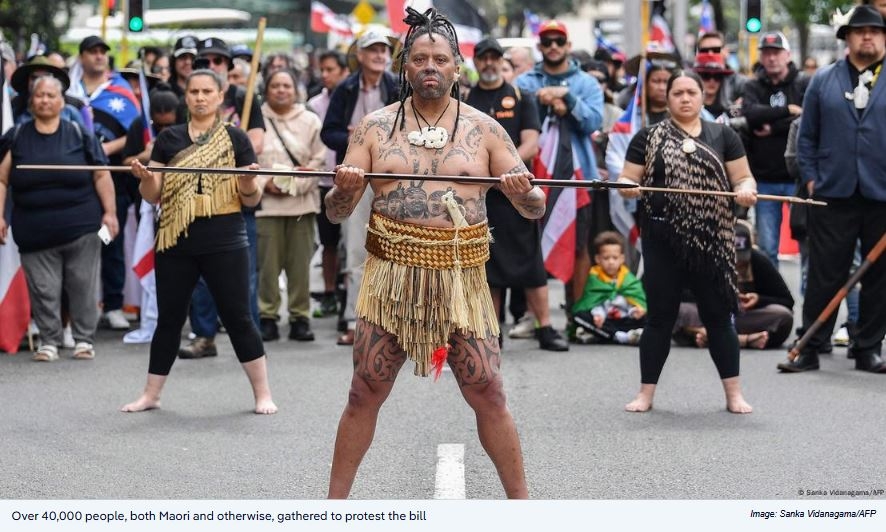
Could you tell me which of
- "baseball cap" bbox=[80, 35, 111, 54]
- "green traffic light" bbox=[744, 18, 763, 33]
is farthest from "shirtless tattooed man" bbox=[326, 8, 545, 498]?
"green traffic light" bbox=[744, 18, 763, 33]

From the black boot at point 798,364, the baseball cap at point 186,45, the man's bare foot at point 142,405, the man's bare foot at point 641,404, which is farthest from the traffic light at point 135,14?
Answer: the man's bare foot at point 641,404

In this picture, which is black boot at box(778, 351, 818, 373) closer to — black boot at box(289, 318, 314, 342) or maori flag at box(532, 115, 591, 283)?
maori flag at box(532, 115, 591, 283)

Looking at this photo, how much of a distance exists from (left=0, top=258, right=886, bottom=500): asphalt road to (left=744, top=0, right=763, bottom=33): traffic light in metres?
7.32

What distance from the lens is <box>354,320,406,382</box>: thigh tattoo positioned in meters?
5.63

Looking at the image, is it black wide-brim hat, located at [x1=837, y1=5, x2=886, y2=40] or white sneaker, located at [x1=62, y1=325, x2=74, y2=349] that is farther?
white sneaker, located at [x1=62, y1=325, x2=74, y2=349]

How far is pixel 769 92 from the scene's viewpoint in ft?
39.2

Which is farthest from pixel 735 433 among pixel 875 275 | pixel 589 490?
pixel 875 275

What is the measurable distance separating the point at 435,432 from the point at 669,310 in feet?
4.83

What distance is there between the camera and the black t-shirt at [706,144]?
8156 mm

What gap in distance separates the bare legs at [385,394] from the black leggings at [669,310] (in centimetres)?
269
